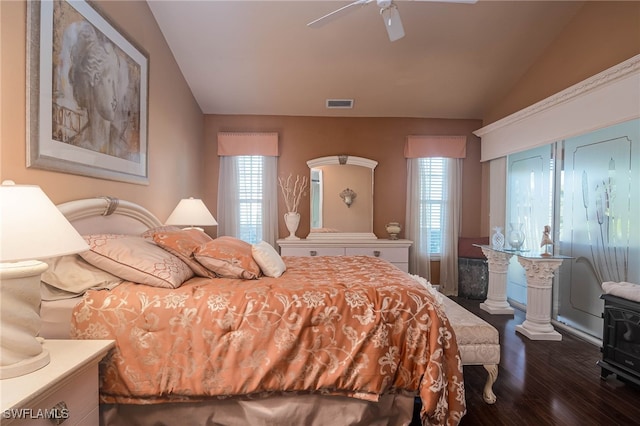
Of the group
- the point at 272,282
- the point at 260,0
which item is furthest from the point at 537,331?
the point at 260,0

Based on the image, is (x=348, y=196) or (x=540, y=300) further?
(x=348, y=196)

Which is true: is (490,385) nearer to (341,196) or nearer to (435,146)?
(341,196)

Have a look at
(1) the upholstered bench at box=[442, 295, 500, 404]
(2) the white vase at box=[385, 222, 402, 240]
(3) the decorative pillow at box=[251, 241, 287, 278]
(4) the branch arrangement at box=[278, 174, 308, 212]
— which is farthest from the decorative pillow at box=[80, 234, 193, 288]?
(2) the white vase at box=[385, 222, 402, 240]

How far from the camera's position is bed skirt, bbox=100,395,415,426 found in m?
1.71

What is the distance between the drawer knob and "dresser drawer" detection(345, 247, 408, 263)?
3386 mm

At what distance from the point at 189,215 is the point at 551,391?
3202 mm

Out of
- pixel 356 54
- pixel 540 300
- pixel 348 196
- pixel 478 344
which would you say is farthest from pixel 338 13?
pixel 540 300

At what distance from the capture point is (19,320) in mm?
1192

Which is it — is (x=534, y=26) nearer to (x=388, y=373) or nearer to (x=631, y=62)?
(x=631, y=62)

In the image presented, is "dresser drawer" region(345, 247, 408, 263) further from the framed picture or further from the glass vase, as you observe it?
the framed picture

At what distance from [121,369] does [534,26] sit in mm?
4480

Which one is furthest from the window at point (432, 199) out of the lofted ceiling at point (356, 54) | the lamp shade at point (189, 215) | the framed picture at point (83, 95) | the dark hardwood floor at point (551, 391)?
the framed picture at point (83, 95)

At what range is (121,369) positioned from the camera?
1.61 metres

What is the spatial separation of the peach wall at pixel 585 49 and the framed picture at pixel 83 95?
3.99m
